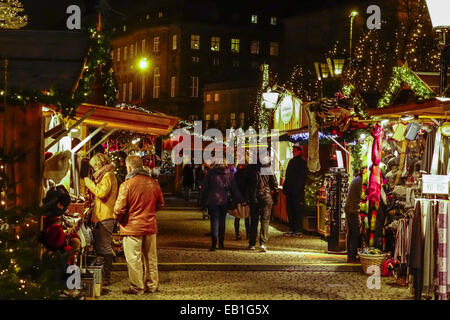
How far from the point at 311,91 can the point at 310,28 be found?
21.8 meters

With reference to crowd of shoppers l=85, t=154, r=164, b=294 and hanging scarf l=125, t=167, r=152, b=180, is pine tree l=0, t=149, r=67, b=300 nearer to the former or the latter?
crowd of shoppers l=85, t=154, r=164, b=294

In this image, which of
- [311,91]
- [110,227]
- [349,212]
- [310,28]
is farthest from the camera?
[310,28]

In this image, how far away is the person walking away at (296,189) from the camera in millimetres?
19656

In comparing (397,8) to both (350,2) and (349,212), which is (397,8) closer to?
(350,2)

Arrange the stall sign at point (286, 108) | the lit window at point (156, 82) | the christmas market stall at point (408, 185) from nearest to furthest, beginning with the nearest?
1. the christmas market stall at point (408, 185)
2. the stall sign at point (286, 108)
3. the lit window at point (156, 82)

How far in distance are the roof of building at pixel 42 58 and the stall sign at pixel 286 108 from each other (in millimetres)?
16684

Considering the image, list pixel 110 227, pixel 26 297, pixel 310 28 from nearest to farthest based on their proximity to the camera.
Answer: pixel 26 297
pixel 110 227
pixel 310 28

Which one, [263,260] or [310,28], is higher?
[310,28]

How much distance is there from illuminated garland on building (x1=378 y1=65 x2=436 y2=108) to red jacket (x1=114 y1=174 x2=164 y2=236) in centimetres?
439

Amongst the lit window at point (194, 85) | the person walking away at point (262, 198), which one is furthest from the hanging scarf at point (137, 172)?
the lit window at point (194, 85)

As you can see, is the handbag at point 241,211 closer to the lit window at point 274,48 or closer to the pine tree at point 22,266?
the pine tree at point 22,266

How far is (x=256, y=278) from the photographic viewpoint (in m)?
12.3
